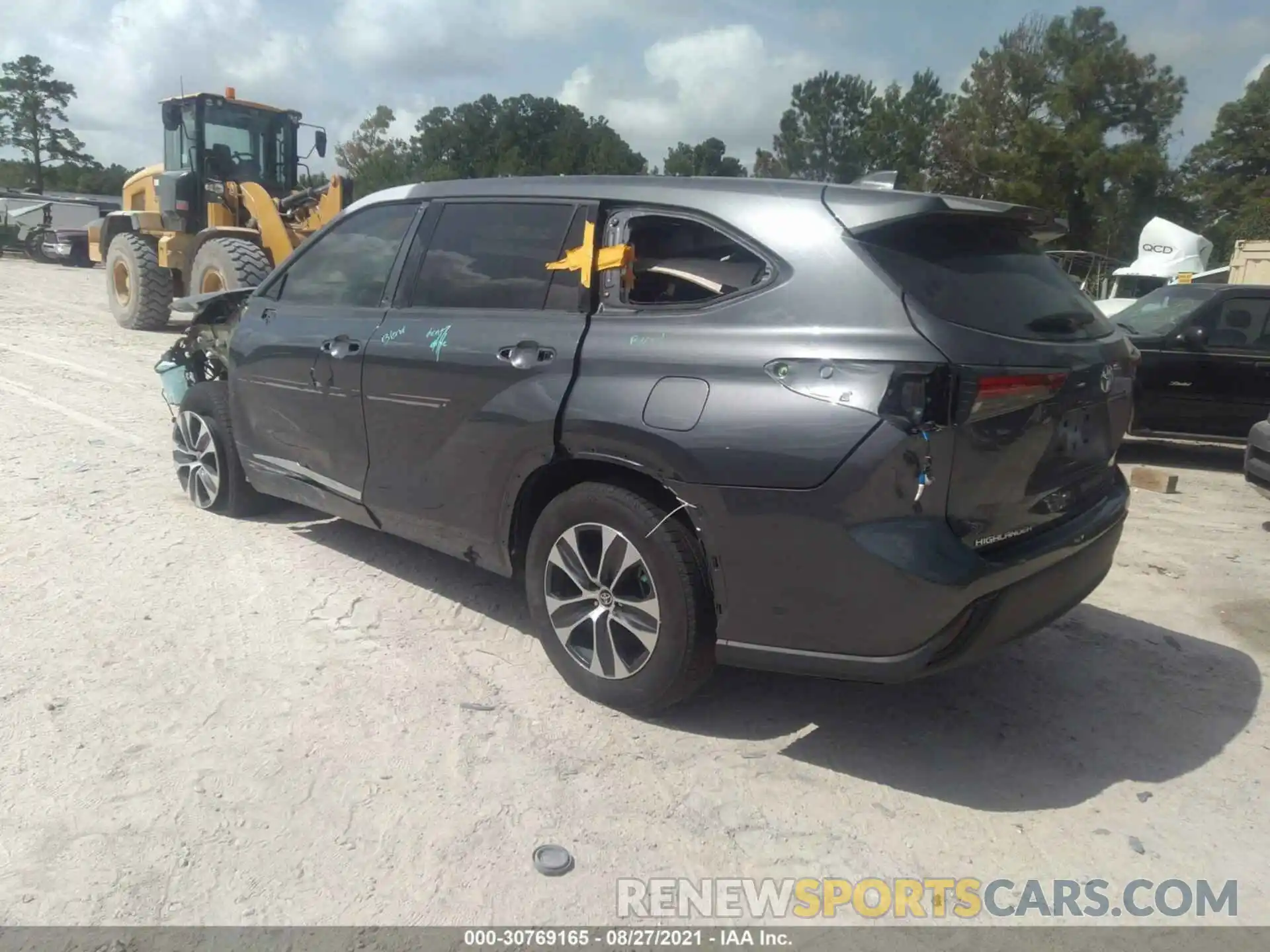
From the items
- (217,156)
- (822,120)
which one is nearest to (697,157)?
(822,120)

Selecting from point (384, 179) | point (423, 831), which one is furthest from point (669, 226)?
point (384, 179)

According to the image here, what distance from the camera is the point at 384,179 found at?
159 feet

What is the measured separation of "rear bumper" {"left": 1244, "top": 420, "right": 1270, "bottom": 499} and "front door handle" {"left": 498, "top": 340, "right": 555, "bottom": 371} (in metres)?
5.00

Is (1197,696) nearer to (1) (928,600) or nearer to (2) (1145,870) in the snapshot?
(2) (1145,870)

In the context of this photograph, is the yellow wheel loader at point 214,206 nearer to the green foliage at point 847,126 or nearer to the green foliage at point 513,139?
the green foliage at point 847,126

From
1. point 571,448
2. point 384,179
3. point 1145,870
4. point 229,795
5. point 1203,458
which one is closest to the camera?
point 1145,870

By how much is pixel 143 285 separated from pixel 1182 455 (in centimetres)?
1330

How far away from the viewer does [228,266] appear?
12.1 metres

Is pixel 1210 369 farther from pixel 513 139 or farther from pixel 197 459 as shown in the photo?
pixel 513 139

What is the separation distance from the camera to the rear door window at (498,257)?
3779 mm

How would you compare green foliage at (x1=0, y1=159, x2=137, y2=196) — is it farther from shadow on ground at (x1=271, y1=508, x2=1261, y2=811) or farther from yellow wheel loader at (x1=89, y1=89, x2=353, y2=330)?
shadow on ground at (x1=271, y1=508, x2=1261, y2=811)

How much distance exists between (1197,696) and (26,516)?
5.79 m

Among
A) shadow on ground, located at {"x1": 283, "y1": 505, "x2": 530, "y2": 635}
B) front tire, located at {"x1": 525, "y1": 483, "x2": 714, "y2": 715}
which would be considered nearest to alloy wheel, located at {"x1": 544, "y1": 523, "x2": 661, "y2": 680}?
front tire, located at {"x1": 525, "y1": 483, "x2": 714, "y2": 715}

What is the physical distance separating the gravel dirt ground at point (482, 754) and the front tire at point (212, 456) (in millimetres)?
419
